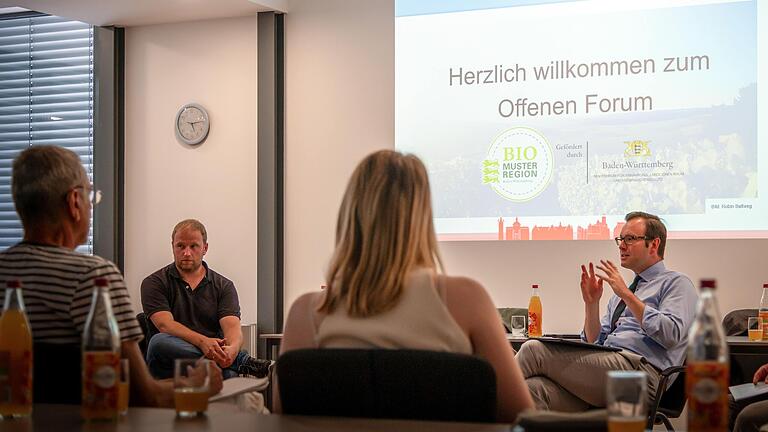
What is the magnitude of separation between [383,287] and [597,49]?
407 cm

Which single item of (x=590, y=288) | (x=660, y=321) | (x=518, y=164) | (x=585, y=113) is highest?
(x=585, y=113)

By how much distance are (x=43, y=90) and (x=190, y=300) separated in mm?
2959

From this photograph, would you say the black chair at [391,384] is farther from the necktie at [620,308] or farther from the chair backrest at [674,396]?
the necktie at [620,308]

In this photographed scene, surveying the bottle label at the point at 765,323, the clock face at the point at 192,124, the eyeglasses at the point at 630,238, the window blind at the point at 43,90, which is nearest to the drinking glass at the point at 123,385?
the eyeglasses at the point at 630,238

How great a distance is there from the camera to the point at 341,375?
2080 millimetres

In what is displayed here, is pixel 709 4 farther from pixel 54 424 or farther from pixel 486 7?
pixel 54 424

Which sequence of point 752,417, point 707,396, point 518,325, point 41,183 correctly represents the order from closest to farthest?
point 707,396, point 41,183, point 752,417, point 518,325

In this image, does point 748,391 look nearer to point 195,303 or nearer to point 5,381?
point 195,303

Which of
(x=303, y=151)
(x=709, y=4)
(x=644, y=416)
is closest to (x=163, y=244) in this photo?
(x=303, y=151)

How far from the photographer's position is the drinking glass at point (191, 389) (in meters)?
2.04

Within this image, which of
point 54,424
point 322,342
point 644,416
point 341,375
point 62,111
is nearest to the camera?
point 644,416

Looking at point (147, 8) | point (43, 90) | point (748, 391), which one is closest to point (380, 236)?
point (748, 391)

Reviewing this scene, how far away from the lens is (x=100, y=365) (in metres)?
1.99

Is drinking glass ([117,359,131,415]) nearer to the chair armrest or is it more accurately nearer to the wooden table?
the wooden table
